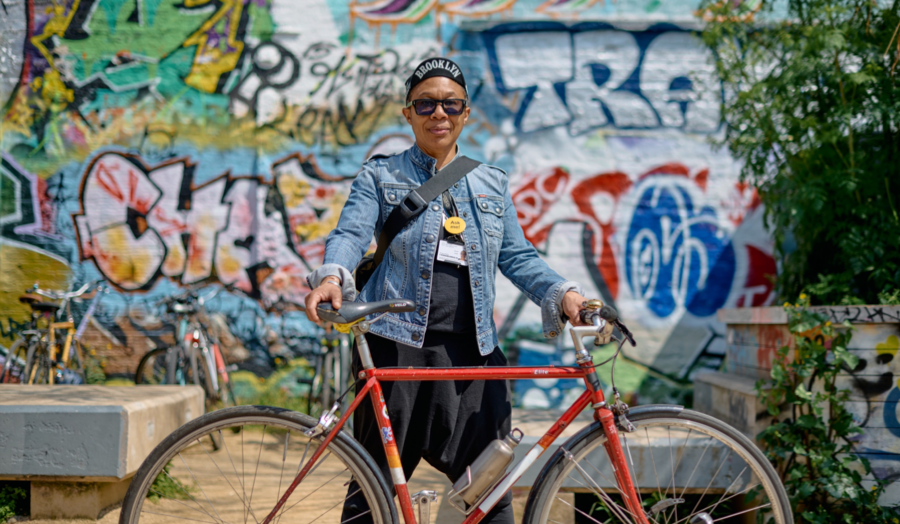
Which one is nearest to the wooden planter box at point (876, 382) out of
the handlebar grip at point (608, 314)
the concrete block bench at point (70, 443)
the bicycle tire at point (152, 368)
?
the handlebar grip at point (608, 314)

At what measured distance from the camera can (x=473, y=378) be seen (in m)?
1.99

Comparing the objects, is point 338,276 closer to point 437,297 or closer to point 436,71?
point 437,297

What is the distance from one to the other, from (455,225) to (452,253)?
0.09m

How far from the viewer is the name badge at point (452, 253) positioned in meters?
2.10

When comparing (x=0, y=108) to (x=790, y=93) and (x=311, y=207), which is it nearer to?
(x=311, y=207)

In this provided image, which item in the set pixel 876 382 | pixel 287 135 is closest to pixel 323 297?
pixel 876 382

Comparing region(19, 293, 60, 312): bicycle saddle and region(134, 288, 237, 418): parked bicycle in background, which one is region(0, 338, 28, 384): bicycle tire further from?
region(134, 288, 237, 418): parked bicycle in background

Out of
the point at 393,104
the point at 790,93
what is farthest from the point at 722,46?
the point at 393,104

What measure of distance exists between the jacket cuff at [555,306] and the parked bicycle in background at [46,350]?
15.4 feet

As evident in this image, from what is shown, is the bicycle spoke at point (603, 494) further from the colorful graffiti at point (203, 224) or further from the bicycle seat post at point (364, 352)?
the colorful graffiti at point (203, 224)

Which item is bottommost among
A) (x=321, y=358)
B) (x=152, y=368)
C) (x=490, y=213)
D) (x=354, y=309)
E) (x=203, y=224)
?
(x=152, y=368)

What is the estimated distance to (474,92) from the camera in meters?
6.20

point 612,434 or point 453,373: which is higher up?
point 453,373

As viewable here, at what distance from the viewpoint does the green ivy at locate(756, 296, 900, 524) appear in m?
3.02
